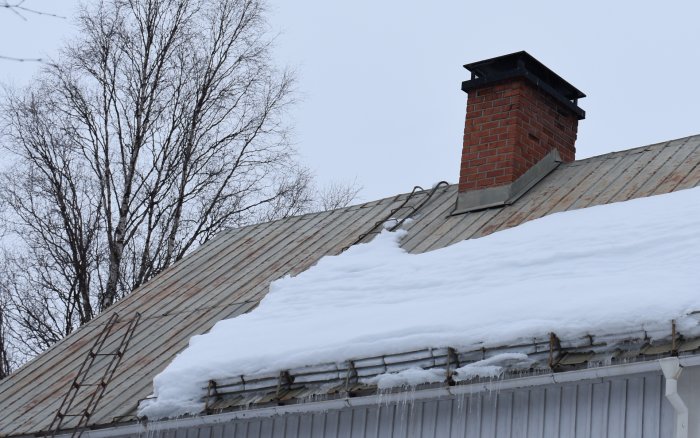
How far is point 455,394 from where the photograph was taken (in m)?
8.45

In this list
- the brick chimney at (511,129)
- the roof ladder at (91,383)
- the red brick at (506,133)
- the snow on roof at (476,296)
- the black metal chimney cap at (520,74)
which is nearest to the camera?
the snow on roof at (476,296)

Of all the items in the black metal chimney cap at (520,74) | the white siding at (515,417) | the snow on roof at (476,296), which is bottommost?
the white siding at (515,417)

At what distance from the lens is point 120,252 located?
70.6ft

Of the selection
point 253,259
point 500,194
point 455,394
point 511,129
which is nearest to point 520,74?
point 511,129

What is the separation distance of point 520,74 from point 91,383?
4770 millimetres

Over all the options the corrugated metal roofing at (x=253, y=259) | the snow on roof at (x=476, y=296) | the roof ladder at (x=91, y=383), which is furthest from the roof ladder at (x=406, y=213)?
the roof ladder at (x=91, y=383)

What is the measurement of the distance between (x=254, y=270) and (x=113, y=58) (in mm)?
10742

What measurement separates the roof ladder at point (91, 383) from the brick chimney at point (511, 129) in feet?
10.7

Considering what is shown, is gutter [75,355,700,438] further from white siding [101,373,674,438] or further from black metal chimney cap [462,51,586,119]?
black metal chimney cap [462,51,586,119]

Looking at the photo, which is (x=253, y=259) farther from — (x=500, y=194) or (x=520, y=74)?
(x=520, y=74)

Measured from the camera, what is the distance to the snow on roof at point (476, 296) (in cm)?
803

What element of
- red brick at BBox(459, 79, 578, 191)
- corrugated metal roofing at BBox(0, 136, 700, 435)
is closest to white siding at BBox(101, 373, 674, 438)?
corrugated metal roofing at BBox(0, 136, 700, 435)

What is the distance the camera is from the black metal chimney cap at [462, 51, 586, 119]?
12.4 metres

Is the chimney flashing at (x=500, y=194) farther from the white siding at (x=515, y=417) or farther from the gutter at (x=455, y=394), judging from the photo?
the gutter at (x=455, y=394)
